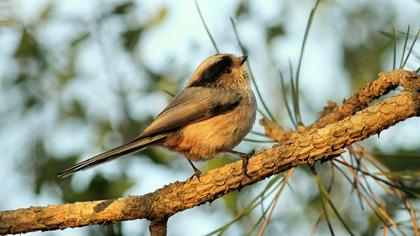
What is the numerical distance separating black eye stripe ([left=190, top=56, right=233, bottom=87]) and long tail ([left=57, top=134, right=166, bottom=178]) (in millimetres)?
837

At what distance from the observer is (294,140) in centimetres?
300

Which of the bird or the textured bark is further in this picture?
the bird

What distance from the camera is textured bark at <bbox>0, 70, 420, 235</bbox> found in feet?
9.66

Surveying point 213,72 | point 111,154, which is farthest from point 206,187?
point 213,72

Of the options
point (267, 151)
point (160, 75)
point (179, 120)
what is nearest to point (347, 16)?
point (160, 75)

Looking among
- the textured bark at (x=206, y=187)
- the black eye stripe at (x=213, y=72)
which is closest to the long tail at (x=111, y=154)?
the textured bark at (x=206, y=187)

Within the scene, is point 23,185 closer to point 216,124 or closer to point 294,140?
point 216,124

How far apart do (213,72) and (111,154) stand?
1436 millimetres

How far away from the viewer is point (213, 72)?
489 cm

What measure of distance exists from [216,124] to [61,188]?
3.27 ft

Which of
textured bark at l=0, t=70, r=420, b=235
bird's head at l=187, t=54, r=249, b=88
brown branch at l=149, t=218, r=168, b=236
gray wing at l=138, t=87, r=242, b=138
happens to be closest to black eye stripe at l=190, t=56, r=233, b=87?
bird's head at l=187, t=54, r=249, b=88

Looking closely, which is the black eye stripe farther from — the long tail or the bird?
the long tail

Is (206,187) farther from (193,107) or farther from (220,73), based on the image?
(220,73)

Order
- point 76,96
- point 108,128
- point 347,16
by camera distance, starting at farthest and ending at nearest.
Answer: point 347,16
point 76,96
point 108,128
